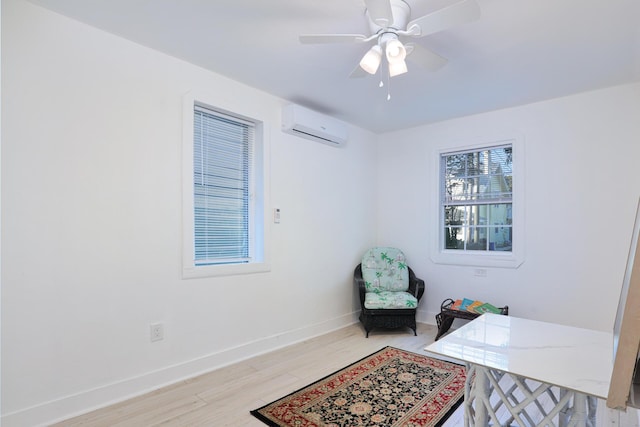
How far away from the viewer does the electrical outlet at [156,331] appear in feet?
7.96

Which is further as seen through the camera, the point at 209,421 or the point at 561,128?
the point at 561,128

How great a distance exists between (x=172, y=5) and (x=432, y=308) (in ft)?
12.7

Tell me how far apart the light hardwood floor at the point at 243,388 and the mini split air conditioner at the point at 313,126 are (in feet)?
7.02

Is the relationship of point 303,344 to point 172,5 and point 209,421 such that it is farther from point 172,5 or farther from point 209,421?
point 172,5

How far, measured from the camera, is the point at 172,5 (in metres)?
1.98

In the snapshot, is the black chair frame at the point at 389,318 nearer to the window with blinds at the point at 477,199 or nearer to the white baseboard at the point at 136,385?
the white baseboard at the point at 136,385

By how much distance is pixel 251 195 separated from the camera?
10.6 ft

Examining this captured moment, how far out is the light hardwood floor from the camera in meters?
2.03

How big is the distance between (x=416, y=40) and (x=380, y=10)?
79 cm

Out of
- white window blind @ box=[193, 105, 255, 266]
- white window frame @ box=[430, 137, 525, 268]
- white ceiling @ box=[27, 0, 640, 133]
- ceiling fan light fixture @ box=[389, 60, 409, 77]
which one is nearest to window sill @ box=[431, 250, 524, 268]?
white window frame @ box=[430, 137, 525, 268]

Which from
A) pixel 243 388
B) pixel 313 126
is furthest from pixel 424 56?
pixel 243 388

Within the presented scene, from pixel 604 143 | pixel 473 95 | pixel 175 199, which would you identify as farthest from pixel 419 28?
pixel 604 143

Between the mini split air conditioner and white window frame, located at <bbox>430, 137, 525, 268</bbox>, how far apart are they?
48.3 inches

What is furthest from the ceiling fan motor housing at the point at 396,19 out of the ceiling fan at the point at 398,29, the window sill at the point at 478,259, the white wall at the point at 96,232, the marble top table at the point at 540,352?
the window sill at the point at 478,259
